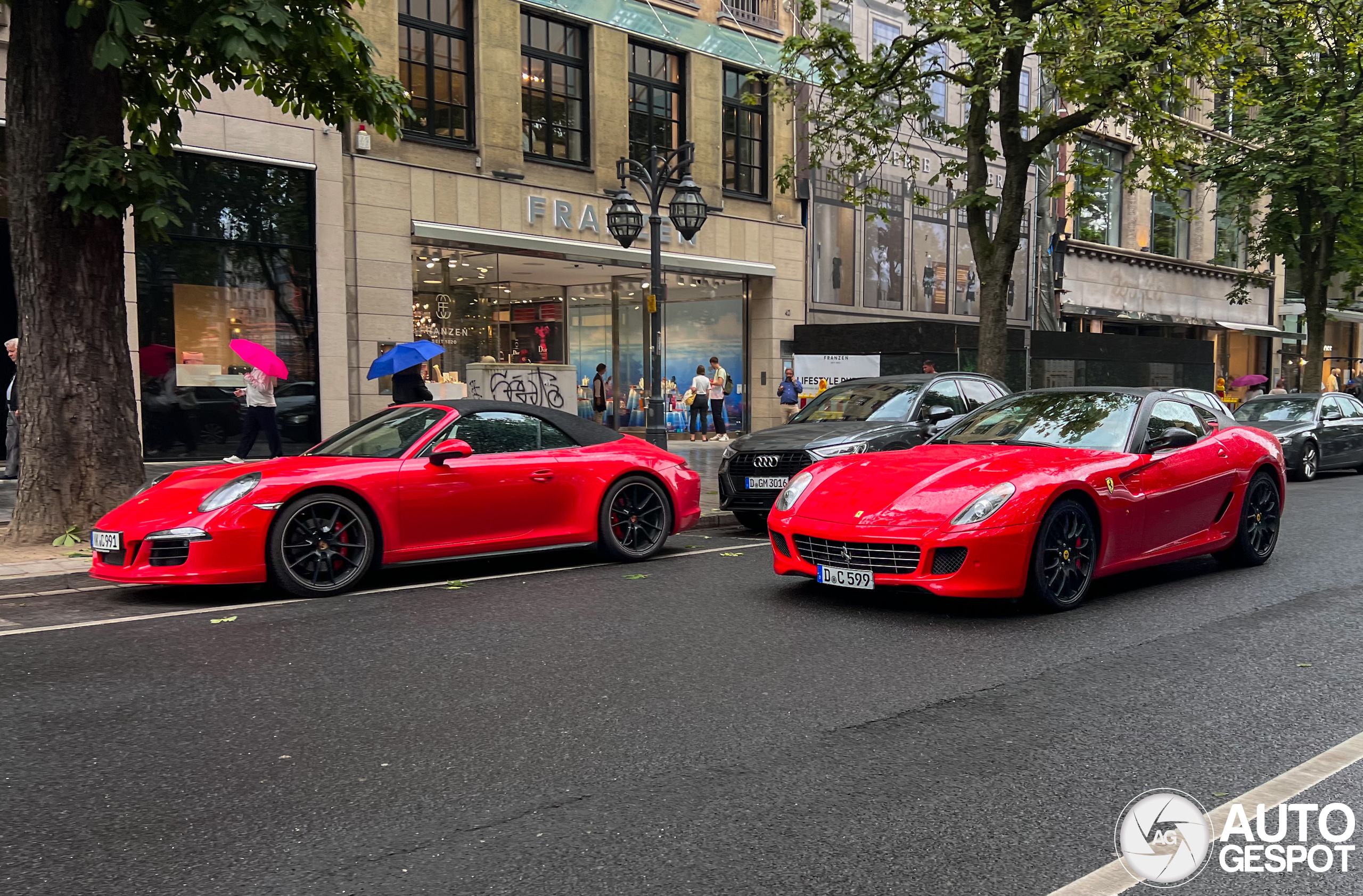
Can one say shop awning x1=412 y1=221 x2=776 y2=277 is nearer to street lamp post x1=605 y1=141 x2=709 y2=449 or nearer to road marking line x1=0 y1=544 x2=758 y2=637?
street lamp post x1=605 y1=141 x2=709 y2=449

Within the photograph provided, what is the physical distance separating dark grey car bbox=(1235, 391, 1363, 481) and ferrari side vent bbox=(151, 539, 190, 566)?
1614cm

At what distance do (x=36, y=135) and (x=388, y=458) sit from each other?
4190mm

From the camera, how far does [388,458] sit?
8.10m

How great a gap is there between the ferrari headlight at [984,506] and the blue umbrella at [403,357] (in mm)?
7945

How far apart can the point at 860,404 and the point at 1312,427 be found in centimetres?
1040

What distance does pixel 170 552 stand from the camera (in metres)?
7.19

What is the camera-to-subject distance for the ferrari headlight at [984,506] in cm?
650

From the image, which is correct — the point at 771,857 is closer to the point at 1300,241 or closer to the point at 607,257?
the point at 607,257

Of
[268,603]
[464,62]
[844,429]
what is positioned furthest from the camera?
[464,62]

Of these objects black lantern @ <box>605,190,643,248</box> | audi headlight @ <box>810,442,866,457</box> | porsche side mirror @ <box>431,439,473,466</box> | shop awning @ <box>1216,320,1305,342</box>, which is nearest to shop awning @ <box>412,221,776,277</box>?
black lantern @ <box>605,190,643,248</box>

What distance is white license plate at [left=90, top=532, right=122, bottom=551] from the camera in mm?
7297

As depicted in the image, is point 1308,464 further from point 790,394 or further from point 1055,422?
point 1055,422

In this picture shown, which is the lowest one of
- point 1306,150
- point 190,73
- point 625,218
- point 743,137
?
point 625,218

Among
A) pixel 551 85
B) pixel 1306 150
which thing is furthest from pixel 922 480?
pixel 1306 150
